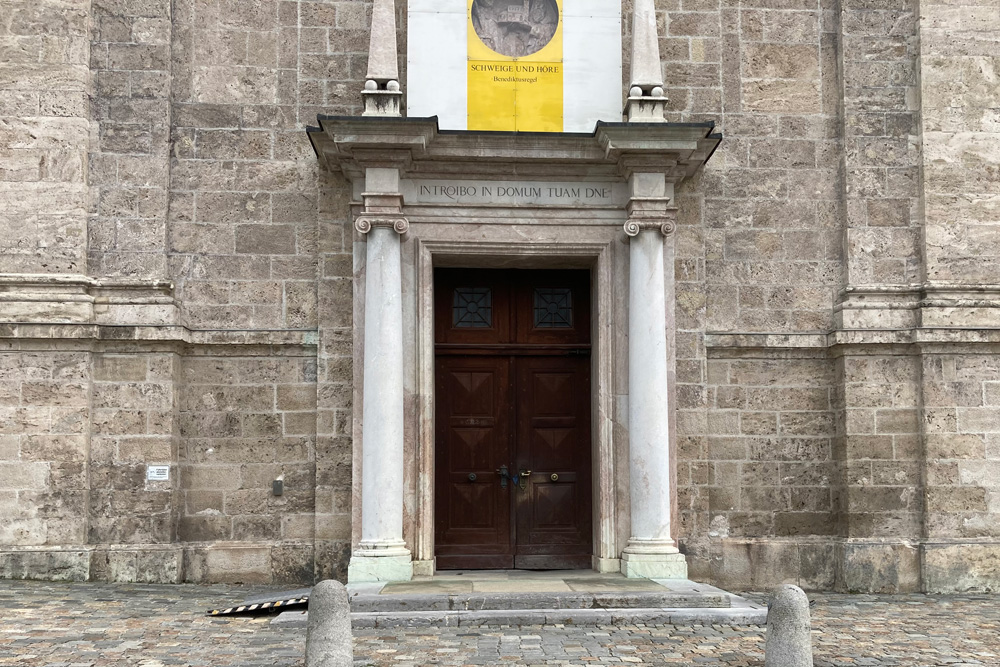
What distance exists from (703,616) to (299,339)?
4930mm

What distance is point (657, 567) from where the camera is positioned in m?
9.95

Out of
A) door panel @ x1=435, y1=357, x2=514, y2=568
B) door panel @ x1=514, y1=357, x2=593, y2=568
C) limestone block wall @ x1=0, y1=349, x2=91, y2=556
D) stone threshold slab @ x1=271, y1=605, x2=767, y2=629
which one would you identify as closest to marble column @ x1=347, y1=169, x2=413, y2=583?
door panel @ x1=435, y1=357, x2=514, y2=568

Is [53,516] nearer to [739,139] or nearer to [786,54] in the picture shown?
[739,139]

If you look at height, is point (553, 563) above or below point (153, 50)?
below

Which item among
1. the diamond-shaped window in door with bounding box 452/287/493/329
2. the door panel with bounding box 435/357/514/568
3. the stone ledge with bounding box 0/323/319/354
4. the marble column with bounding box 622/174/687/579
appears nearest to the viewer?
the marble column with bounding box 622/174/687/579

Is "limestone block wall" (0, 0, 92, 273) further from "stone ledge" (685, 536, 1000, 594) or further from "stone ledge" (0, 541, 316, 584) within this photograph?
"stone ledge" (685, 536, 1000, 594)

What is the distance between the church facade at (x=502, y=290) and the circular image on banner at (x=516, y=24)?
33 mm

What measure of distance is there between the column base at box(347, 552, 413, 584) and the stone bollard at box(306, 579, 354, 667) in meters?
3.29

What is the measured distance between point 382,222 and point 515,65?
89.7 inches

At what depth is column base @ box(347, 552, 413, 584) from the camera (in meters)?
9.70

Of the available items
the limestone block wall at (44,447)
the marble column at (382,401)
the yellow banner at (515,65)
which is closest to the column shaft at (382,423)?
the marble column at (382,401)

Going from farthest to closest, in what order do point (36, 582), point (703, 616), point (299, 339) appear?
point (299, 339), point (36, 582), point (703, 616)

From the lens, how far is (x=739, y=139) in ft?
36.9

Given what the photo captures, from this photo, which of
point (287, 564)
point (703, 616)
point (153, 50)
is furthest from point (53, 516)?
point (703, 616)
